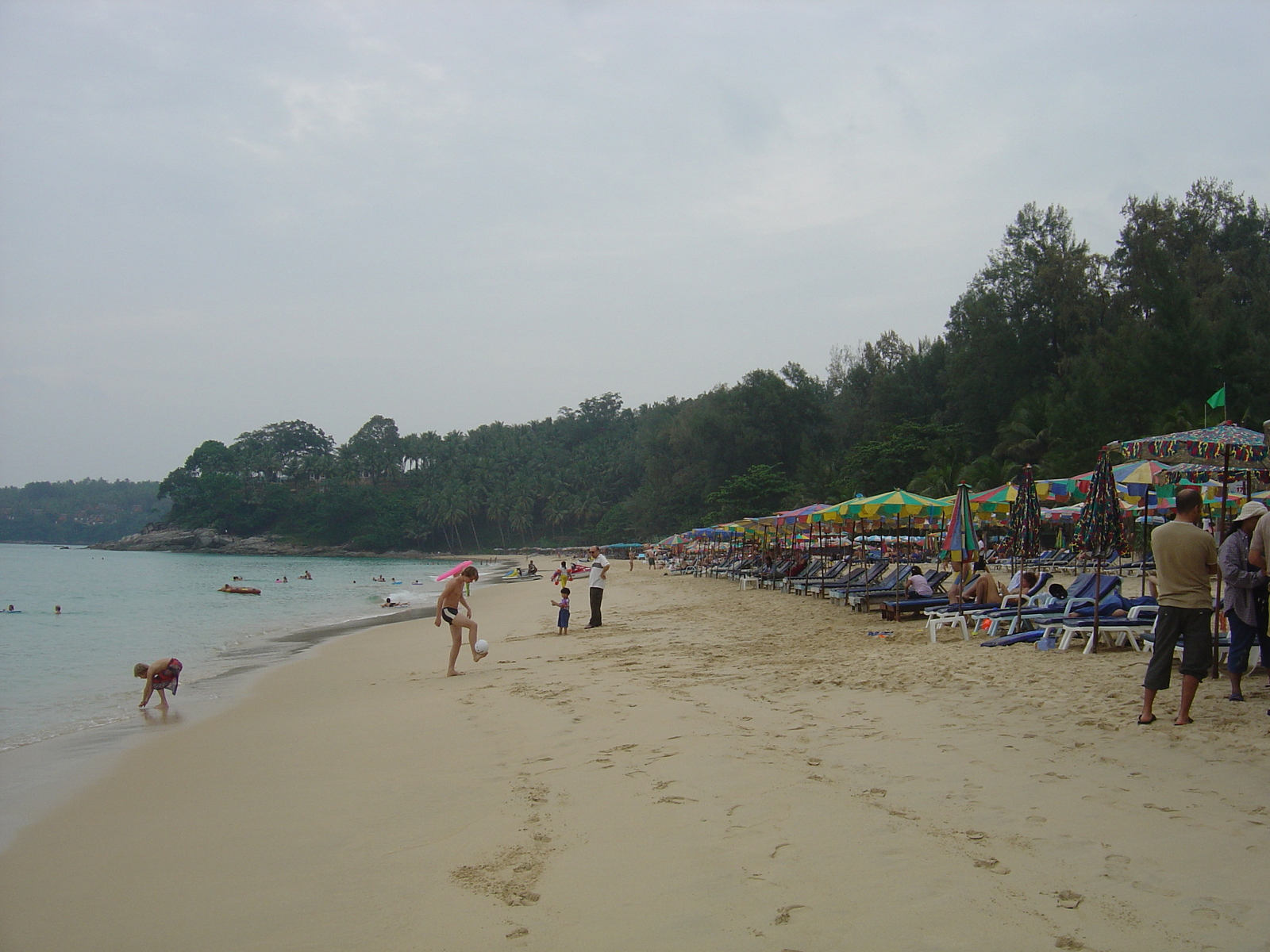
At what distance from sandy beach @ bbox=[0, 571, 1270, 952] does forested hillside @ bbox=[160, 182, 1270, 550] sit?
23.0 metres

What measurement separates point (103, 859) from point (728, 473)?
6068 centimetres

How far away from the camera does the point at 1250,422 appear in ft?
83.3

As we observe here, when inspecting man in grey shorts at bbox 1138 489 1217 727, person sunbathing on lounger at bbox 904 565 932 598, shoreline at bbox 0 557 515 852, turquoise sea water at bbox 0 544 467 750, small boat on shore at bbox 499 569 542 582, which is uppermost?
man in grey shorts at bbox 1138 489 1217 727

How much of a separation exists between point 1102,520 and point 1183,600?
2.76m

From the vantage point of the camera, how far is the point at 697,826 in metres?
3.82

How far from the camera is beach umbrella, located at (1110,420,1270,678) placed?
620 centimetres

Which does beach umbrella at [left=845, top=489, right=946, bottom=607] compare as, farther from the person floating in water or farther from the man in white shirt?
the person floating in water

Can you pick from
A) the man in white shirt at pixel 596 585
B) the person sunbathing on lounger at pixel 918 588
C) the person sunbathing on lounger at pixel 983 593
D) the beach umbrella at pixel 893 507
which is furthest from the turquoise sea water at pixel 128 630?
the person sunbathing on lounger at pixel 918 588

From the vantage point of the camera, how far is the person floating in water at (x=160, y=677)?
8719 mm

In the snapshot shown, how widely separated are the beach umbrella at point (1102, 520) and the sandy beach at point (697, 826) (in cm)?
92

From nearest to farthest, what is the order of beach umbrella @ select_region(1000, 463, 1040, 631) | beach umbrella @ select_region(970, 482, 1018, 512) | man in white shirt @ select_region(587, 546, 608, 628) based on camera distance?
beach umbrella @ select_region(1000, 463, 1040, 631), man in white shirt @ select_region(587, 546, 608, 628), beach umbrella @ select_region(970, 482, 1018, 512)

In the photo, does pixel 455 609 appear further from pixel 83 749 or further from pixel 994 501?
pixel 994 501

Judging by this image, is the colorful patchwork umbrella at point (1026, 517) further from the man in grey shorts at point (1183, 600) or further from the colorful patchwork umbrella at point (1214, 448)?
the man in grey shorts at point (1183, 600)

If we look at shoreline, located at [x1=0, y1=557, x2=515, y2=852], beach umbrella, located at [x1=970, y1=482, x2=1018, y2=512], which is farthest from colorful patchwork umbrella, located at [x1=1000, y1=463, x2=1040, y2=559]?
shoreline, located at [x1=0, y1=557, x2=515, y2=852]
